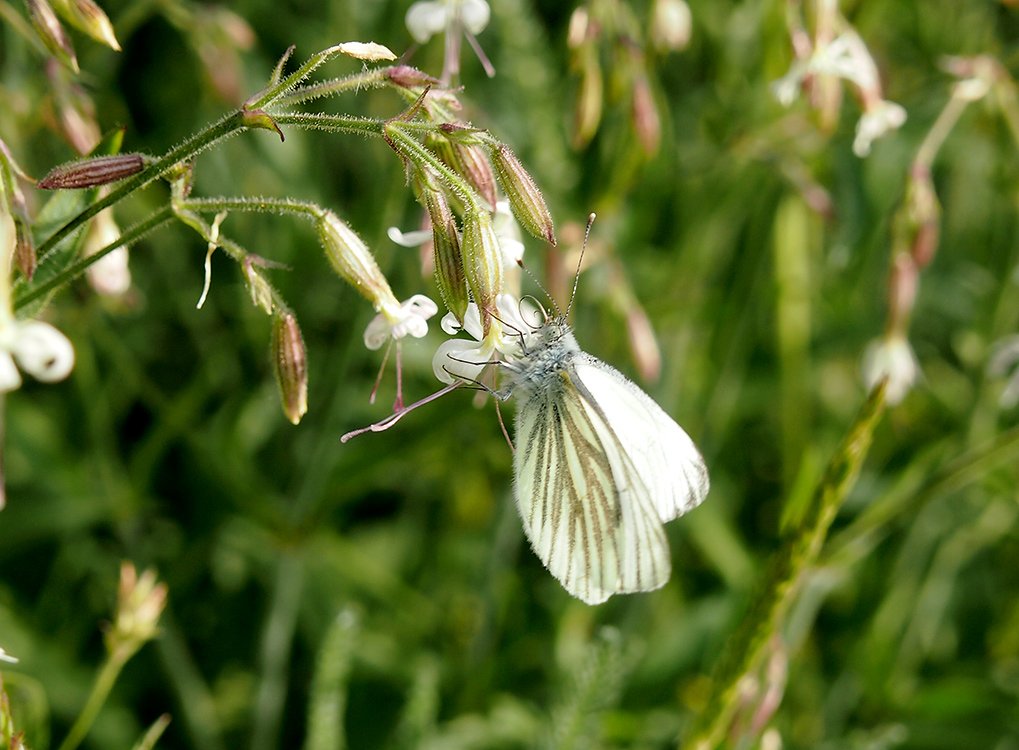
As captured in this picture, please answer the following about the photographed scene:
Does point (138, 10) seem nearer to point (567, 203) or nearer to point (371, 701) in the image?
point (567, 203)

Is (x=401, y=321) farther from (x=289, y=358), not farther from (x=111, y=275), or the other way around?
(x=111, y=275)

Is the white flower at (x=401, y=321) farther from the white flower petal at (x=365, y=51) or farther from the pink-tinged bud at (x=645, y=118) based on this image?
the pink-tinged bud at (x=645, y=118)

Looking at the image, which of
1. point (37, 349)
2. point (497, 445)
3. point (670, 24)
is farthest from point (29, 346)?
point (497, 445)

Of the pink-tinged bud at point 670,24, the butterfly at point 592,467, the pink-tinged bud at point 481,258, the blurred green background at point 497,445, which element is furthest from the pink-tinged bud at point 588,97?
the pink-tinged bud at point 481,258

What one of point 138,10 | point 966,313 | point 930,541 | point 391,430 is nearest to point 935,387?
point 966,313

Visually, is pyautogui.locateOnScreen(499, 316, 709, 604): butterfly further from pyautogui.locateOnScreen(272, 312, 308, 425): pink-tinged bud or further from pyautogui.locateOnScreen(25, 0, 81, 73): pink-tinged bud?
pyautogui.locateOnScreen(25, 0, 81, 73): pink-tinged bud

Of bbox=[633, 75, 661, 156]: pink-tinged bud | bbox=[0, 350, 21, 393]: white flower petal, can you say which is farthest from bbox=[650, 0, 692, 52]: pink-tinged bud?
bbox=[0, 350, 21, 393]: white flower petal
